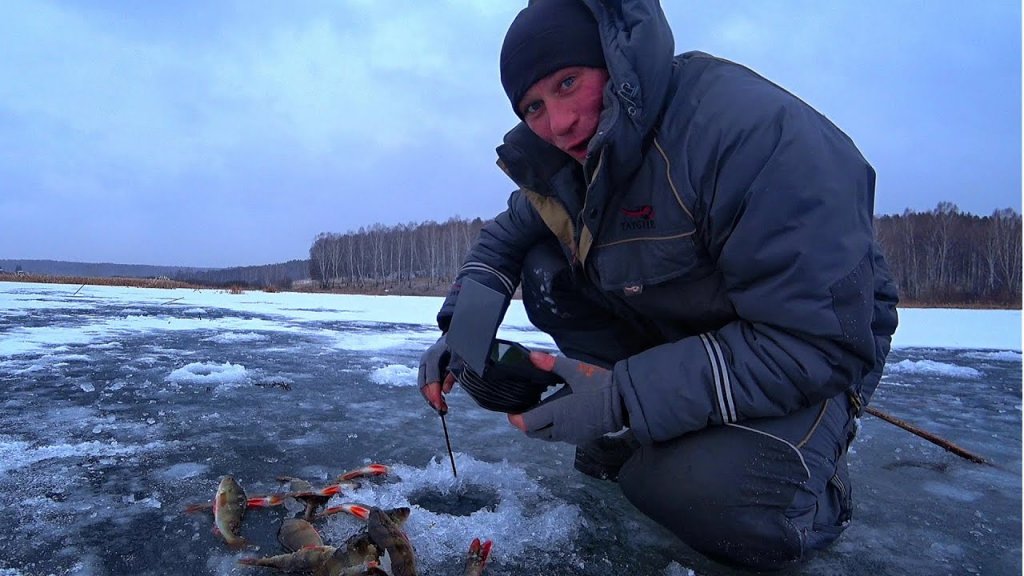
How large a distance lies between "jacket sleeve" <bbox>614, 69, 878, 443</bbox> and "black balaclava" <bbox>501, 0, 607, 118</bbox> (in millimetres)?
433

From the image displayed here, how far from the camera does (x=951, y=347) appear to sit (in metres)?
9.32

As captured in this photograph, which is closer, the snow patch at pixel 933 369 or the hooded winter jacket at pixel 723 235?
the hooded winter jacket at pixel 723 235

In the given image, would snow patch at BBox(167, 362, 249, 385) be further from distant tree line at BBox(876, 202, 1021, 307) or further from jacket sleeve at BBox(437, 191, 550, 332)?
distant tree line at BBox(876, 202, 1021, 307)

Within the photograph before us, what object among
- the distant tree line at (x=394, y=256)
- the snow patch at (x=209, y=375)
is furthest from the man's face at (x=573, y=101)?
the distant tree line at (x=394, y=256)

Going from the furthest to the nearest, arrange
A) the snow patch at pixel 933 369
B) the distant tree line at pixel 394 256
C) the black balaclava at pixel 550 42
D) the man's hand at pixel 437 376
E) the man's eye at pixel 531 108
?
1. the distant tree line at pixel 394 256
2. the snow patch at pixel 933 369
3. the man's hand at pixel 437 376
4. the man's eye at pixel 531 108
5. the black balaclava at pixel 550 42

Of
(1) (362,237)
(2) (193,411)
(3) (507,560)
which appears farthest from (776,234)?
(1) (362,237)

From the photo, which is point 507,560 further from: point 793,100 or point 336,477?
point 793,100

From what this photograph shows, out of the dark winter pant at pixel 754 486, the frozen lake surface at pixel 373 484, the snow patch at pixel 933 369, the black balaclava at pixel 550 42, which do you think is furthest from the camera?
the snow patch at pixel 933 369

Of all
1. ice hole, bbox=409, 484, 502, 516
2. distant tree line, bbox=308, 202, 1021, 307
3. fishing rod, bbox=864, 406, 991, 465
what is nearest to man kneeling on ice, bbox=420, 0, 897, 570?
ice hole, bbox=409, 484, 502, 516

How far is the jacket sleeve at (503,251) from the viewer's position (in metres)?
2.57

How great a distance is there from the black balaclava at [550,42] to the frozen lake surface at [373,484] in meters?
1.46

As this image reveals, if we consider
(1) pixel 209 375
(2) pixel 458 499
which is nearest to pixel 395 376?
(1) pixel 209 375

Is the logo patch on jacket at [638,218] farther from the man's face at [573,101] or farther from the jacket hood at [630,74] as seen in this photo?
the man's face at [573,101]

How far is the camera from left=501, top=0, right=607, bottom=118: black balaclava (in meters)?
1.82
